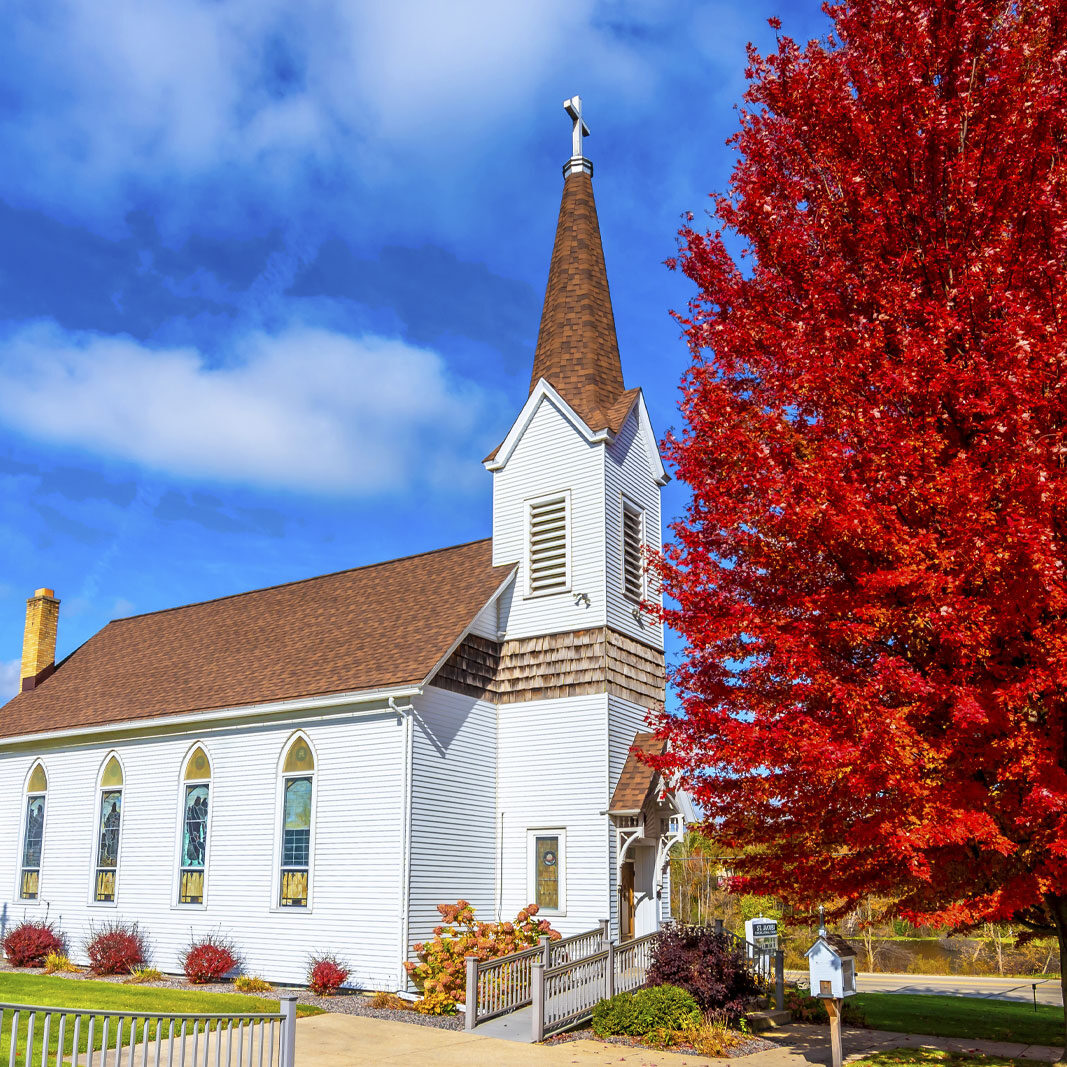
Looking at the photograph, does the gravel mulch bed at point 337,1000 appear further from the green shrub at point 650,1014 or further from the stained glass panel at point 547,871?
the stained glass panel at point 547,871

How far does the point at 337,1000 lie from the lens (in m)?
18.1

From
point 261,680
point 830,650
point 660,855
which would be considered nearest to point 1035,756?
point 830,650

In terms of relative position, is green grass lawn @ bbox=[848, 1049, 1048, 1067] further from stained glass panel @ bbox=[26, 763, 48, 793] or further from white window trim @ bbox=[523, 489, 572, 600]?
stained glass panel @ bbox=[26, 763, 48, 793]

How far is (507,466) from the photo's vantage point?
23812mm

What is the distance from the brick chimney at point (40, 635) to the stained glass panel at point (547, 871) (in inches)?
747

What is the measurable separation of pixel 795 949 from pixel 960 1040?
16053 millimetres

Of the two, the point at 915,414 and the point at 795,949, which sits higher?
the point at 915,414

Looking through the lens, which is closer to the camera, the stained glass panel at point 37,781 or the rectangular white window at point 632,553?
the rectangular white window at point 632,553

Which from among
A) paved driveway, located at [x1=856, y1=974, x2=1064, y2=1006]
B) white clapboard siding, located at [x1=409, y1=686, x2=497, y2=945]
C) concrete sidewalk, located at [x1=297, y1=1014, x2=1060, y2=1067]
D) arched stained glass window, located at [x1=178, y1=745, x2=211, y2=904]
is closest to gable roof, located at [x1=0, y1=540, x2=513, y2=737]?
arched stained glass window, located at [x1=178, y1=745, x2=211, y2=904]

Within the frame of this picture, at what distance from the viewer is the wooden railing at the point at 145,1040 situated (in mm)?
7664

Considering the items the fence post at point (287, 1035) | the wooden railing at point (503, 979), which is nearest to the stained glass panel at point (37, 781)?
the wooden railing at point (503, 979)

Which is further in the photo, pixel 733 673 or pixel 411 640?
pixel 411 640

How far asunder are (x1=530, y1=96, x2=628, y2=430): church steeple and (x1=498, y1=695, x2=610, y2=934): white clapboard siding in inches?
264

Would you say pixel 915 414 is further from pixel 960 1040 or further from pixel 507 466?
pixel 507 466
